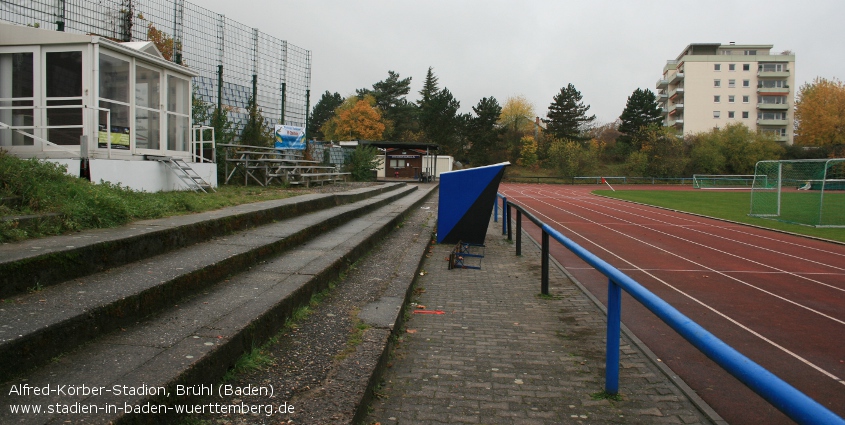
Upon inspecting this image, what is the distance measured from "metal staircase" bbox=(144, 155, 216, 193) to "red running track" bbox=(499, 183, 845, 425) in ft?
23.5

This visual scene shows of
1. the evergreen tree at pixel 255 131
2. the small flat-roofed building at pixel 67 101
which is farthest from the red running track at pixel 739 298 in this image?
the evergreen tree at pixel 255 131

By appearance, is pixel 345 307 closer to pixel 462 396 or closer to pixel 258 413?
pixel 462 396

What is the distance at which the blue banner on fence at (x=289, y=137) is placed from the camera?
19625 millimetres

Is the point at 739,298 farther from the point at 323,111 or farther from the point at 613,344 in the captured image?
the point at 323,111

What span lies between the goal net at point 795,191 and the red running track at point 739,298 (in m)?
6.57

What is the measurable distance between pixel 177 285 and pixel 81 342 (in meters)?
0.96

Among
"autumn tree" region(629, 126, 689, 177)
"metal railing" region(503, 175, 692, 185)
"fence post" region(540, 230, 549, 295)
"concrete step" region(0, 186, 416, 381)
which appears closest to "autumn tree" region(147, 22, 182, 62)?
"concrete step" region(0, 186, 416, 381)

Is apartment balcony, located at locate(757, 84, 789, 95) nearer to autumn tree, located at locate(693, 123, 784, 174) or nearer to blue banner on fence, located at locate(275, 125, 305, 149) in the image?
autumn tree, located at locate(693, 123, 784, 174)

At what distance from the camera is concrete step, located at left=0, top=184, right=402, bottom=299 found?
359cm

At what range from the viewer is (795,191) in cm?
2480

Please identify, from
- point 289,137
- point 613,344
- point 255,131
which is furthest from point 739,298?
point 289,137

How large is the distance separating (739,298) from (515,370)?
4482 mm

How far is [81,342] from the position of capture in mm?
3201

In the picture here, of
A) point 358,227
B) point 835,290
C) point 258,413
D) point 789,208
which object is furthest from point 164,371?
point 789,208
